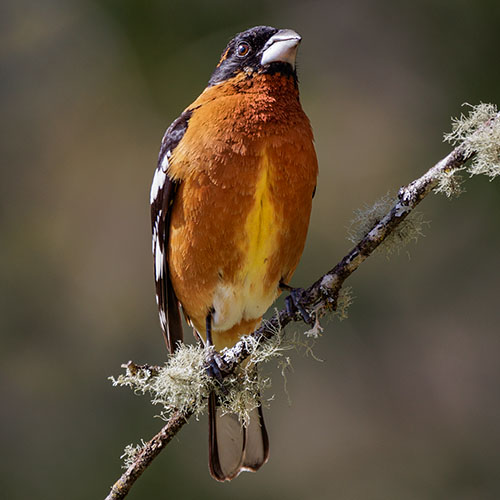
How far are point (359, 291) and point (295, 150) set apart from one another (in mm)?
3465

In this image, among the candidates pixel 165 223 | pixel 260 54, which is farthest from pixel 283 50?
pixel 165 223

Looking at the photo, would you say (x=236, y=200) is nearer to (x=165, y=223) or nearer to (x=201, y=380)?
(x=165, y=223)

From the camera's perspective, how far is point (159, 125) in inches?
286

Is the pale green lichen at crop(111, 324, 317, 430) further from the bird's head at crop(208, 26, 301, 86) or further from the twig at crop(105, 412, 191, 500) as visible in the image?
the bird's head at crop(208, 26, 301, 86)

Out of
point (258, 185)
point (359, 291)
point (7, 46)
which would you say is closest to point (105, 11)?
point (7, 46)

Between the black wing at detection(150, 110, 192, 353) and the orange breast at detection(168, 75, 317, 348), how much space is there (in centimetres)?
6

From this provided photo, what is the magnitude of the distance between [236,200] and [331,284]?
2.37ft

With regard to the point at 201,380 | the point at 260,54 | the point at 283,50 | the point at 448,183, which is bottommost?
the point at 448,183

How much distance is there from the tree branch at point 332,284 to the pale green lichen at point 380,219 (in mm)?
73

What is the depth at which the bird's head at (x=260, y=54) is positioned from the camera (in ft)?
11.6

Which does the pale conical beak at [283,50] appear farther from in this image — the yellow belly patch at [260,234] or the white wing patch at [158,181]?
the white wing patch at [158,181]

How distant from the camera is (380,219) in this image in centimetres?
280

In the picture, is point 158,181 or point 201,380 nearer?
point 201,380

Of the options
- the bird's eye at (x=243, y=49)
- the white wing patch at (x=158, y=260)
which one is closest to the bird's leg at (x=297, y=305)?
the white wing patch at (x=158, y=260)
